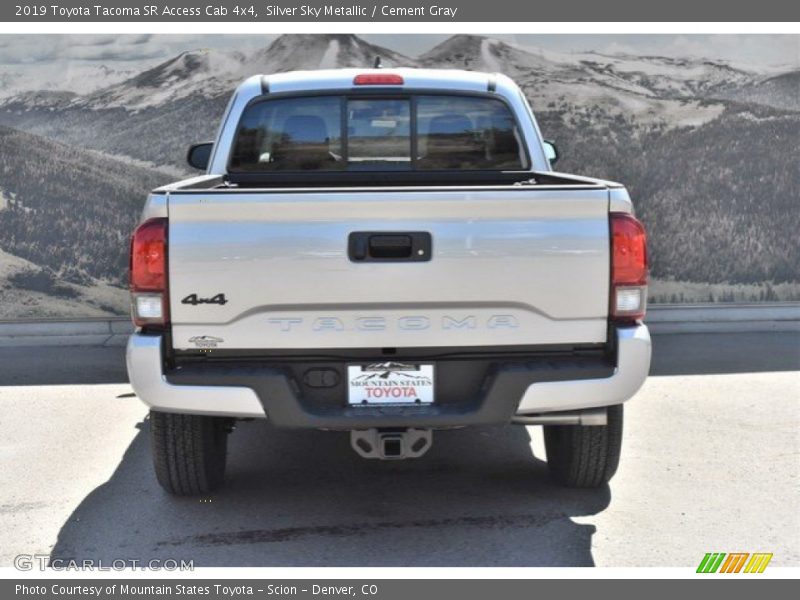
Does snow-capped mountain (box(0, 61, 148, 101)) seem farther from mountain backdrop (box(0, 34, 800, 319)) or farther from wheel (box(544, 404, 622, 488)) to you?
wheel (box(544, 404, 622, 488))

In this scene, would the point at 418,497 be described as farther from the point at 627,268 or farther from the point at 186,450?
the point at 627,268

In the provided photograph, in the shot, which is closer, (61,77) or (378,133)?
(378,133)

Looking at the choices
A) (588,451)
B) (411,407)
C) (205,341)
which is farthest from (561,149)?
(205,341)

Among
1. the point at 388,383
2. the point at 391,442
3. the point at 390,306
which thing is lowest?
the point at 391,442

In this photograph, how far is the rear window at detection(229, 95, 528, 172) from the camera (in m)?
6.79

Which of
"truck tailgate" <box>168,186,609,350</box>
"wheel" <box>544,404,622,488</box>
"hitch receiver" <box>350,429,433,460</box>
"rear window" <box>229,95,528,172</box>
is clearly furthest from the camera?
"rear window" <box>229,95,528,172</box>

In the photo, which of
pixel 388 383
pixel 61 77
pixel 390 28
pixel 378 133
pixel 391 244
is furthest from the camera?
pixel 61 77

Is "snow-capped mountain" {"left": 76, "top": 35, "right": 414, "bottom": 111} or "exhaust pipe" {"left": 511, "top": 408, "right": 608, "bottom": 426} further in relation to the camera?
"snow-capped mountain" {"left": 76, "top": 35, "right": 414, "bottom": 111}

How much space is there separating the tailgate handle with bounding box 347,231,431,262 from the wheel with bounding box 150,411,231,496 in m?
1.20

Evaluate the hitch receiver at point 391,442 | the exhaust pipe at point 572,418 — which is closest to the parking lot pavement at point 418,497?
the hitch receiver at point 391,442

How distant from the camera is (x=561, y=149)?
11664 millimetres

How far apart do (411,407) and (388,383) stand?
0.14 meters

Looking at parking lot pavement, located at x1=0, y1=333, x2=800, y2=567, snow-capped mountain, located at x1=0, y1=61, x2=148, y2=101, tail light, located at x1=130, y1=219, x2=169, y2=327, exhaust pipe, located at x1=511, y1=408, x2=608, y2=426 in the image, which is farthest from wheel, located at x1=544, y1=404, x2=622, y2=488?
snow-capped mountain, located at x1=0, y1=61, x2=148, y2=101

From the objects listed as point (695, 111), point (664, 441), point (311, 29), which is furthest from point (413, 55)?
point (664, 441)
